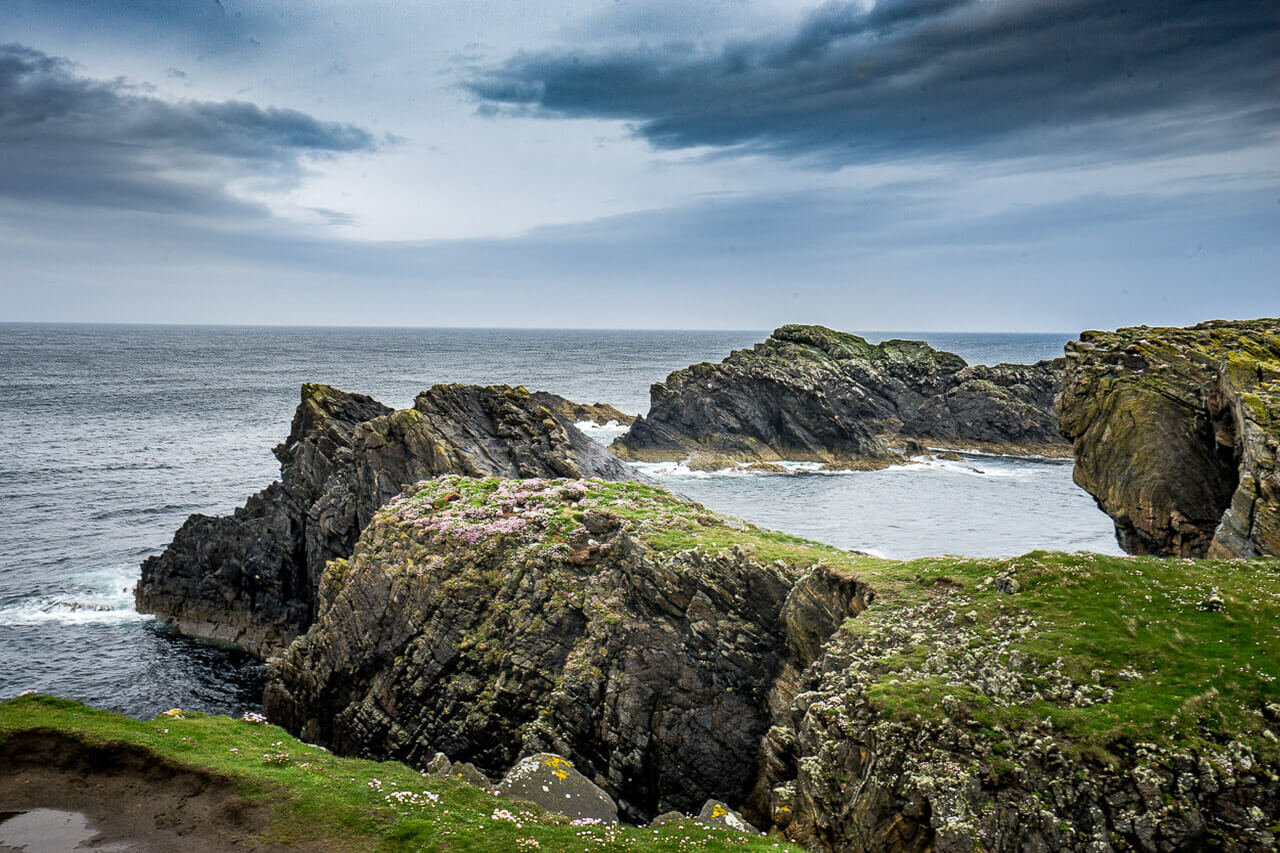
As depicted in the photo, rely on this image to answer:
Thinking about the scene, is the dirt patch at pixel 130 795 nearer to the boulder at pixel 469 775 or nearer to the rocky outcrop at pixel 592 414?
the boulder at pixel 469 775

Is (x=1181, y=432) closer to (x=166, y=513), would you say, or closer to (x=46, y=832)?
(x=46, y=832)

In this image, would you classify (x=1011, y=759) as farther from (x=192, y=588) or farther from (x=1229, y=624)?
(x=192, y=588)

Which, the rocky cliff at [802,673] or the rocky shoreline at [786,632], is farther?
the rocky shoreline at [786,632]

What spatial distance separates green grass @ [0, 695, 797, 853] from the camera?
16.5 m

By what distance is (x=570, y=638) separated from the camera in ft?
90.4

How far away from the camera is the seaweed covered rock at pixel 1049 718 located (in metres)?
13.7

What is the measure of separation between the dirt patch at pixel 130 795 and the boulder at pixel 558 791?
21.0ft

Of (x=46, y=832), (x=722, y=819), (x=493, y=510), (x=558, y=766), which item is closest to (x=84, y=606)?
(x=493, y=510)

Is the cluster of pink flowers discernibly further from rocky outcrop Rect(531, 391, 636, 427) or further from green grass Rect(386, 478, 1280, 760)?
rocky outcrop Rect(531, 391, 636, 427)

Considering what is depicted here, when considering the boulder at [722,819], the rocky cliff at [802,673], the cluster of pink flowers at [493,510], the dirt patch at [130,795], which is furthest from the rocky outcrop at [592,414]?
the boulder at [722,819]

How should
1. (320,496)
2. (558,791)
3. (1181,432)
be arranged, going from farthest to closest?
(320,496)
(1181,432)
(558,791)

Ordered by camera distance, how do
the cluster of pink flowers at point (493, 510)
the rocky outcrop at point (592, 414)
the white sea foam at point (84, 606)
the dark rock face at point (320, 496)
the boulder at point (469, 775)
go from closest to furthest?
the boulder at point (469, 775)
the cluster of pink flowers at point (493, 510)
the dark rock face at point (320, 496)
the white sea foam at point (84, 606)
the rocky outcrop at point (592, 414)

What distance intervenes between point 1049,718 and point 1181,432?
2244 centimetres

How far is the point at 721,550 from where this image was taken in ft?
86.6
